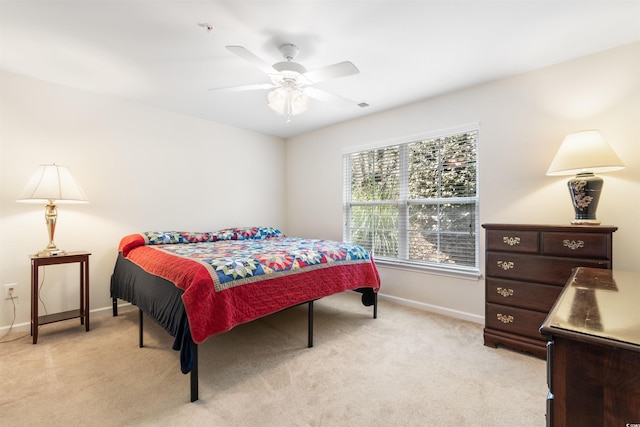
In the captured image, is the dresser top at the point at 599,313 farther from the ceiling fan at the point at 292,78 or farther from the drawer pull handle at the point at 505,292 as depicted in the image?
the ceiling fan at the point at 292,78

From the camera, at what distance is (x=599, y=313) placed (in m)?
0.80

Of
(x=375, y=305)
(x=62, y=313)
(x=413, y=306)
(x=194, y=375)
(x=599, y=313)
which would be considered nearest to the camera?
(x=599, y=313)

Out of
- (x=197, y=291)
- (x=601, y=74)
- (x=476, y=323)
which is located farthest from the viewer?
(x=476, y=323)

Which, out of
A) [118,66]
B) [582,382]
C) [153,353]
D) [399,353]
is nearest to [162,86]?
[118,66]

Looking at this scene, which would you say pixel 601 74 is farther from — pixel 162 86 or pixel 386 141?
pixel 162 86

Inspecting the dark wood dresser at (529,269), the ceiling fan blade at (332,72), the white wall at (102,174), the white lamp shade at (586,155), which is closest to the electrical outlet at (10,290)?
the white wall at (102,174)

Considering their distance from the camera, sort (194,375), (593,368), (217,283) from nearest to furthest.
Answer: (593,368) → (194,375) → (217,283)

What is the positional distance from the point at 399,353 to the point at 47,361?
2631mm

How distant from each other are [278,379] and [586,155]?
102 inches

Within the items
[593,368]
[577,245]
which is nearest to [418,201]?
[577,245]

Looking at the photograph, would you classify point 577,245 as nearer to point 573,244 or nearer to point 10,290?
point 573,244

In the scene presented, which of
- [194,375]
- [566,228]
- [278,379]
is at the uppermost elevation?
[566,228]

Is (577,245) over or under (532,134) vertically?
under

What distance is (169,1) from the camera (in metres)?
1.67
